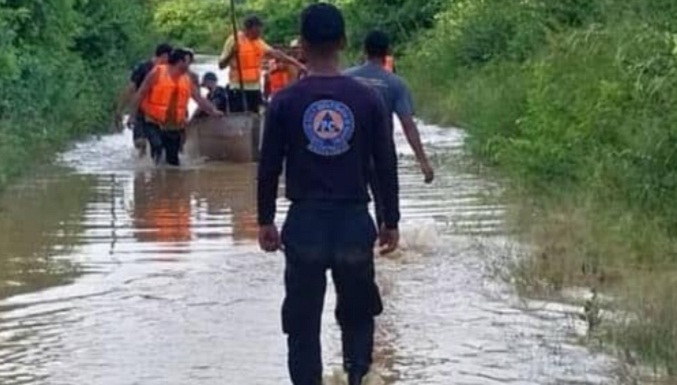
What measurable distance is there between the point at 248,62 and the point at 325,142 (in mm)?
14380

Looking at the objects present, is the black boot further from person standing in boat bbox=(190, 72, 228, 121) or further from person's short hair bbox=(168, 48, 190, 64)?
person standing in boat bbox=(190, 72, 228, 121)

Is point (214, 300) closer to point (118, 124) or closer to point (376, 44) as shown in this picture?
point (376, 44)

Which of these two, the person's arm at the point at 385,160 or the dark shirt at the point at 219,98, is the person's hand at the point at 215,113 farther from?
the person's arm at the point at 385,160

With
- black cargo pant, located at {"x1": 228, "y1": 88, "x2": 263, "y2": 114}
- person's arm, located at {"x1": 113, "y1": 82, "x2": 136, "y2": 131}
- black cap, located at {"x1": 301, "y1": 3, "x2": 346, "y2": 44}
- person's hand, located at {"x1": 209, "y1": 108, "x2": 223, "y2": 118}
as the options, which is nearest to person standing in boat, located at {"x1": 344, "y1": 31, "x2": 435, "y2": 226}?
black cap, located at {"x1": 301, "y1": 3, "x2": 346, "y2": 44}

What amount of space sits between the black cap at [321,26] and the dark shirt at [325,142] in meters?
0.20

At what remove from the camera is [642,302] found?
1028 centimetres

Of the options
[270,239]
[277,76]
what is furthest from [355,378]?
[277,76]

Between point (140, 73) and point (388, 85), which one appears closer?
point (388, 85)

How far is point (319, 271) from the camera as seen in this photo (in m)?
8.05

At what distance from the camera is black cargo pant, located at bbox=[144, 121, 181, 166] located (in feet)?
69.0

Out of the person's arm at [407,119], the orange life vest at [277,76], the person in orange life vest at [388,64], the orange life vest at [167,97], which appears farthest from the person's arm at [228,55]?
the person's arm at [407,119]

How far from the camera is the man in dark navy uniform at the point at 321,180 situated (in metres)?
7.91

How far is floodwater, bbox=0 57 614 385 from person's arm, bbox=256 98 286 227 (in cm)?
161

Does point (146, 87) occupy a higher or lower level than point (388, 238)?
lower
